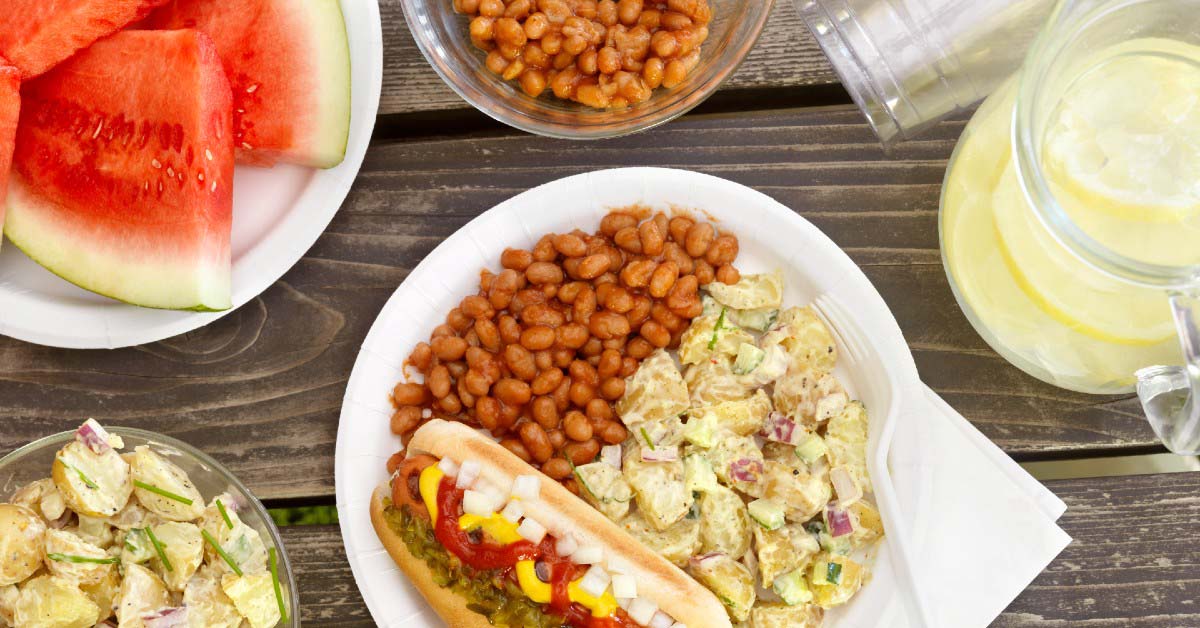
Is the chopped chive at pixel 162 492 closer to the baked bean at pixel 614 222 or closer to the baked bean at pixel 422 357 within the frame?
the baked bean at pixel 422 357

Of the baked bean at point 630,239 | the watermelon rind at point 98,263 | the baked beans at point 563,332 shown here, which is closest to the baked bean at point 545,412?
the baked beans at point 563,332

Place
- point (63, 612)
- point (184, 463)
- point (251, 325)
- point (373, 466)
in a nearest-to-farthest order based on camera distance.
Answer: point (63, 612)
point (184, 463)
point (373, 466)
point (251, 325)

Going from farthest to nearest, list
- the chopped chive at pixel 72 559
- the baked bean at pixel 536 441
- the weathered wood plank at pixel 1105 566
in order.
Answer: the weathered wood plank at pixel 1105 566 < the baked bean at pixel 536 441 < the chopped chive at pixel 72 559

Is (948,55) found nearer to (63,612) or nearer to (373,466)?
(373,466)

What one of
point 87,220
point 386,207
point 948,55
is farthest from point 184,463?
point 948,55

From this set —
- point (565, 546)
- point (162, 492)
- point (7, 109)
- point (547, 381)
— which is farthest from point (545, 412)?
point (7, 109)

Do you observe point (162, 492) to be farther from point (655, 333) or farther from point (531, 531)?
point (655, 333)
